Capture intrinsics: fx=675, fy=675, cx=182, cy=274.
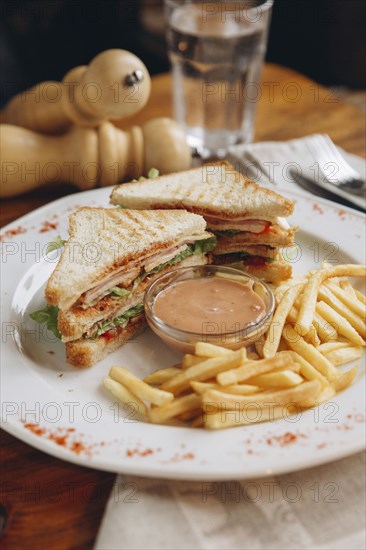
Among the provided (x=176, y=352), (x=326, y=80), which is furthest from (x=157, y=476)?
(x=326, y=80)

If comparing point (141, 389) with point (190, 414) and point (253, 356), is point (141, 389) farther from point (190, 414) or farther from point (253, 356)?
point (253, 356)

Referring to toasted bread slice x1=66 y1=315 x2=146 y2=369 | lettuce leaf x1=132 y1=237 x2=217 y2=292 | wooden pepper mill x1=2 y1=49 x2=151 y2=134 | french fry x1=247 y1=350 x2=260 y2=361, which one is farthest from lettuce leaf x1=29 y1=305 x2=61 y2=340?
wooden pepper mill x1=2 y1=49 x2=151 y2=134

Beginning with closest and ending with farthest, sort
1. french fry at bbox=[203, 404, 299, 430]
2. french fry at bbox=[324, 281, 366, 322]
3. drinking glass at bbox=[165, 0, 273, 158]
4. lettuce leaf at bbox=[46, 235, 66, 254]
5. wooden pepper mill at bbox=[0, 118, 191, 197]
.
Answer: french fry at bbox=[203, 404, 299, 430] < french fry at bbox=[324, 281, 366, 322] < lettuce leaf at bbox=[46, 235, 66, 254] < wooden pepper mill at bbox=[0, 118, 191, 197] < drinking glass at bbox=[165, 0, 273, 158]

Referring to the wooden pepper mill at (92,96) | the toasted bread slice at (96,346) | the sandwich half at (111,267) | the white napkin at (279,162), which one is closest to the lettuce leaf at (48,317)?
the sandwich half at (111,267)

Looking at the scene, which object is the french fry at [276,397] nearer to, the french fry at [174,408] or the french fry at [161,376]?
the french fry at [174,408]

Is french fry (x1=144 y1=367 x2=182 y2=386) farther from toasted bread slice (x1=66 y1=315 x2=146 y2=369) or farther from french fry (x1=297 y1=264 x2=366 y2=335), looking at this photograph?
french fry (x1=297 y1=264 x2=366 y2=335)

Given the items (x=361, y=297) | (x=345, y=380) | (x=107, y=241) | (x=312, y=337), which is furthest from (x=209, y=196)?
(x=345, y=380)

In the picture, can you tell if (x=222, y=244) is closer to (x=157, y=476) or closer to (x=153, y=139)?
(x=153, y=139)
